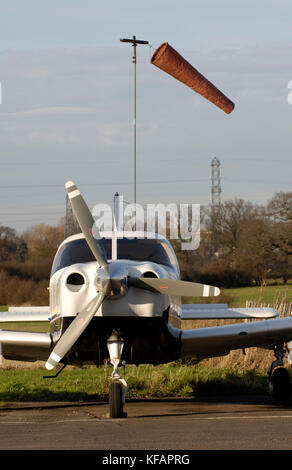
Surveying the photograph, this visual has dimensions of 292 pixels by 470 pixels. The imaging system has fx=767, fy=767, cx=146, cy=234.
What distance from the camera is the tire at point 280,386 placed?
36.1 ft

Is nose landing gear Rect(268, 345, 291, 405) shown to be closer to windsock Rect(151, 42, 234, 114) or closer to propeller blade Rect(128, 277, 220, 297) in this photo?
propeller blade Rect(128, 277, 220, 297)

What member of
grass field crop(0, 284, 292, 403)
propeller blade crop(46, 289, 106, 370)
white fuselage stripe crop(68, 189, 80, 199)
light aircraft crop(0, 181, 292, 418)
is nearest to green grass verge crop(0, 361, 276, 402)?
grass field crop(0, 284, 292, 403)

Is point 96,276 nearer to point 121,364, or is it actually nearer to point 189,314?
point 121,364

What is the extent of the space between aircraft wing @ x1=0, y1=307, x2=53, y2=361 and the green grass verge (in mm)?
770

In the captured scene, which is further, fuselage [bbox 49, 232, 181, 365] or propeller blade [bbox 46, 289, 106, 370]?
fuselage [bbox 49, 232, 181, 365]

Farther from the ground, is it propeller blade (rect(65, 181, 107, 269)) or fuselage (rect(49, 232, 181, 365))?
propeller blade (rect(65, 181, 107, 269))

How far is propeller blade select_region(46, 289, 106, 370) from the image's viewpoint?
30.5 ft

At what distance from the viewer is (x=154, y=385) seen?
12898 mm

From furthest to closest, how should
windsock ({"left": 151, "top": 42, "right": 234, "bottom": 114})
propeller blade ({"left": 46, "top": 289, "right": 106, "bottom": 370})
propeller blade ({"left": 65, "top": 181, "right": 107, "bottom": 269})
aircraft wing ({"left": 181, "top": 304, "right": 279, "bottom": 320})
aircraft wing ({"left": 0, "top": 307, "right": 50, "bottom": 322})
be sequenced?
aircraft wing ({"left": 181, "top": 304, "right": 279, "bottom": 320})
aircraft wing ({"left": 0, "top": 307, "right": 50, "bottom": 322})
windsock ({"left": 151, "top": 42, "right": 234, "bottom": 114})
propeller blade ({"left": 65, "top": 181, "right": 107, "bottom": 269})
propeller blade ({"left": 46, "top": 289, "right": 106, "bottom": 370})

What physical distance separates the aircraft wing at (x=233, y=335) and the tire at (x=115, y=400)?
1.69m

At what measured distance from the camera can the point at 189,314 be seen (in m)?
12.0

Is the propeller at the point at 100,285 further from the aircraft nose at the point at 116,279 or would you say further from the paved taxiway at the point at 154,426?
the paved taxiway at the point at 154,426

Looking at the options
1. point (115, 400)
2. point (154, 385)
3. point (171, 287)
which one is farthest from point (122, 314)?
point (154, 385)

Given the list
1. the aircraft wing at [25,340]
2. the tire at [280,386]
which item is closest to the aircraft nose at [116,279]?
the aircraft wing at [25,340]
